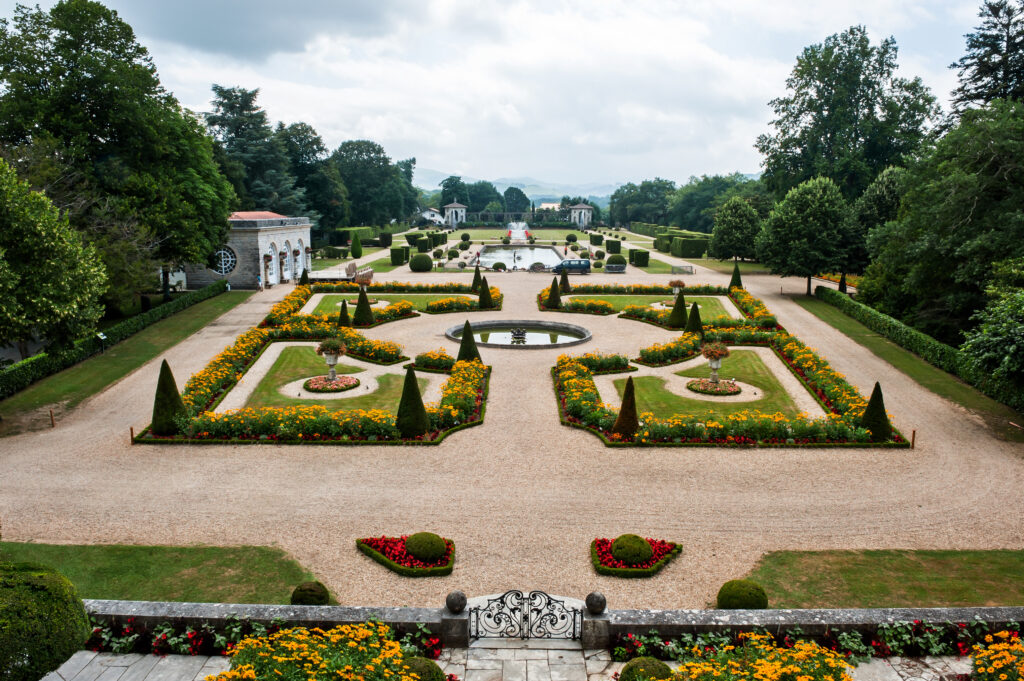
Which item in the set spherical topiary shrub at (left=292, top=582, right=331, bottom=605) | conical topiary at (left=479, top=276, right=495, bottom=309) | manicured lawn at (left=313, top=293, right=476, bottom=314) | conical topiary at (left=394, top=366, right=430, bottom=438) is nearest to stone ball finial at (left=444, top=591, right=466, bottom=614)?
spherical topiary shrub at (left=292, top=582, right=331, bottom=605)

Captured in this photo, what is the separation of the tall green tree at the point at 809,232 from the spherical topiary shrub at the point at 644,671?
41.2m

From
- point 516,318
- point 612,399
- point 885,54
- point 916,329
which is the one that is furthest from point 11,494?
point 885,54

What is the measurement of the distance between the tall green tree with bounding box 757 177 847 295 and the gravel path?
80.5 feet

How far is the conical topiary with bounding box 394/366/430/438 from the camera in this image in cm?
1991

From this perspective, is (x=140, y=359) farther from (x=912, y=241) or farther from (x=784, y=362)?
(x=912, y=241)

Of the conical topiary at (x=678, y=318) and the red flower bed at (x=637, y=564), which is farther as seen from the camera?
the conical topiary at (x=678, y=318)

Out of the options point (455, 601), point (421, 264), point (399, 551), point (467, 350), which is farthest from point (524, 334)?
point (421, 264)

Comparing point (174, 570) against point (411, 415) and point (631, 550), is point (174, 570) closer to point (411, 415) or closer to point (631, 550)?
point (411, 415)

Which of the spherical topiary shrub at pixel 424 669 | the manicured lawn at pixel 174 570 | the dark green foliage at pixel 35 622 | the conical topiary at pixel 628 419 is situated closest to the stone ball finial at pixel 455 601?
the spherical topiary shrub at pixel 424 669

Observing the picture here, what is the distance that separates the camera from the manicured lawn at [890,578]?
39.9 ft

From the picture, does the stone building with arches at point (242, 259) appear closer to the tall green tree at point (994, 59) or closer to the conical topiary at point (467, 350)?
the conical topiary at point (467, 350)

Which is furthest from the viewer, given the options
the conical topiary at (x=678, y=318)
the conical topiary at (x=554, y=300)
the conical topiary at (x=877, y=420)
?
the conical topiary at (x=554, y=300)

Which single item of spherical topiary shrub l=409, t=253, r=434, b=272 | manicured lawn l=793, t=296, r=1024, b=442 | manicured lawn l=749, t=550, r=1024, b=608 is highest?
spherical topiary shrub l=409, t=253, r=434, b=272

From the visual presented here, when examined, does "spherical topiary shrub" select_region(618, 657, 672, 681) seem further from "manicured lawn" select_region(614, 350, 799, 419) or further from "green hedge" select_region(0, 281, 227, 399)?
"green hedge" select_region(0, 281, 227, 399)
